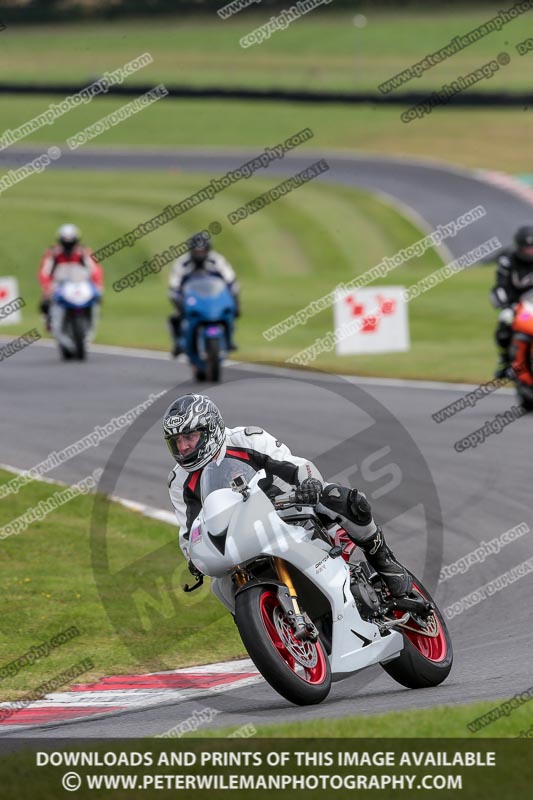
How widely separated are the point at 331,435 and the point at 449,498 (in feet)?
10.2

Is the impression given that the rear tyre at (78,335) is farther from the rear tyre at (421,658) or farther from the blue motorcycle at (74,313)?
the rear tyre at (421,658)

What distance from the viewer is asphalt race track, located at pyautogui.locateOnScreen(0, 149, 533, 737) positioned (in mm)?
7070

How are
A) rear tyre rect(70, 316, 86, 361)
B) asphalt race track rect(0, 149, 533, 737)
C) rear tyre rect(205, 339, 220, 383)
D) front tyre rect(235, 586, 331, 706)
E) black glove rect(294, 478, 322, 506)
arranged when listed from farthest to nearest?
1. rear tyre rect(70, 316, 86, 361)
2. rear tyre rect(205, 339, 220, 383)
3. asphalt race track rect(0, 149, 533, 737)
4. black glove rect(294, 478, 322, 506)
5. front tyre rect(235, 586, 331, 706)

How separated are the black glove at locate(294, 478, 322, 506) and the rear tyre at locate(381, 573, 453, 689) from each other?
932 millimetres

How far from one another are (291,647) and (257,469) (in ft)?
3.48

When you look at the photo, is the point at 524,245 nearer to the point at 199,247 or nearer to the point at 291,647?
the point at 199,247

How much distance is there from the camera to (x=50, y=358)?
23984 mm

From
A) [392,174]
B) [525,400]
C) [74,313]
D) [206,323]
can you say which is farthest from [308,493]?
[392,174]

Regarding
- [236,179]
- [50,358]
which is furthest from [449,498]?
[236,179]

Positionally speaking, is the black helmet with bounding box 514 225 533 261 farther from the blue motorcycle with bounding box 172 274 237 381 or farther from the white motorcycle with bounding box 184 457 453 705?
the white motorcycle with bounding box 184 457 453 705

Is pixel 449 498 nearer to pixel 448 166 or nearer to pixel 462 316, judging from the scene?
pixel 462 316

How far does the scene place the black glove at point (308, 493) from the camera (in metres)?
6.68

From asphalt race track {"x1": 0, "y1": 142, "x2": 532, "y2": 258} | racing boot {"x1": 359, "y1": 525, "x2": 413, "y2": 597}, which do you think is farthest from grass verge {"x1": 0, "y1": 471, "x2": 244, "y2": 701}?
asphalt race track {"x1": 0, "y1": 142, "x2": 532, "y2": 258}
